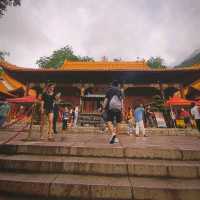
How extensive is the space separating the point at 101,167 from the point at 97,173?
4.5 inches

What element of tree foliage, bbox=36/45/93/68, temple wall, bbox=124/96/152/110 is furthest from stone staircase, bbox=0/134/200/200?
tree foliage, bbox=36/45/93/68

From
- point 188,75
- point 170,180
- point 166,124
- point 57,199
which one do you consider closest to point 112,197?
point 57,199

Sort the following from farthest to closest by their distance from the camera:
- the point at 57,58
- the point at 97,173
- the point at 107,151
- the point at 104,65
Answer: the point at 57,58 → the point at 104,65 → the point at 107,151 → the point at 97,173

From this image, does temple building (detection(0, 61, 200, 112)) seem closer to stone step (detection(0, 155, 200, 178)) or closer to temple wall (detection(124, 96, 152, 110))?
temple wall (detection(124, 96, 152, 110))

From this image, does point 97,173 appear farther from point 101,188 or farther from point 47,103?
point 47,103

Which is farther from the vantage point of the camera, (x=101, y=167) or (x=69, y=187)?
(x=101, y=167)

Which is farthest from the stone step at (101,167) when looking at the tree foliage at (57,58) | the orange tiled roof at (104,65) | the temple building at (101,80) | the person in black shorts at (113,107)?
the tree foliage at (57,58)

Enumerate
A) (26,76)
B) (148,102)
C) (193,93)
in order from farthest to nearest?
(193,93) < (148,102) < (26,76)

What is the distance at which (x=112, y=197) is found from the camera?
232 centimetres

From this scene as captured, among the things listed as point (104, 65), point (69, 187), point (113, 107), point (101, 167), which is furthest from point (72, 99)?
point (69, 187)

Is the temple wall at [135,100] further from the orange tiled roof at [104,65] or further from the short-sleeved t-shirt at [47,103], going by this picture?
the short-sleeved t-shirt at [47,103]

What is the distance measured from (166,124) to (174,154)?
9175mm

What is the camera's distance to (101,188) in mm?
2363

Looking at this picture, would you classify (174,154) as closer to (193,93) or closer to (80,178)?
(80,178)
